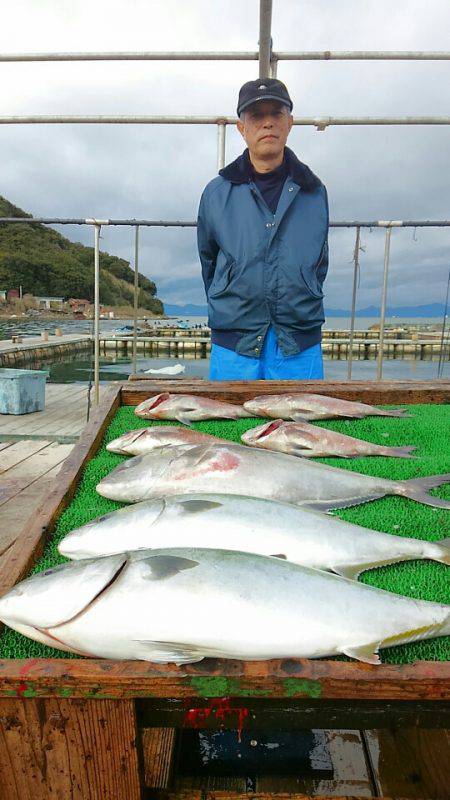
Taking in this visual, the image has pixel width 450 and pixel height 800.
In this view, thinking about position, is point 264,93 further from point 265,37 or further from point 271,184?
point 265,37

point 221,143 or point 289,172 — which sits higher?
point 221,143

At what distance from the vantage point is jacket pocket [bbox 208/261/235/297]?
395cm

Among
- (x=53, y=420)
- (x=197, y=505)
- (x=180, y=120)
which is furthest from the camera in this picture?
(x=53, y=420)

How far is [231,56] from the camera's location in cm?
458

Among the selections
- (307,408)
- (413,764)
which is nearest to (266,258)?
(307,408)

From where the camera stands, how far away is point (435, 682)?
3.79ft

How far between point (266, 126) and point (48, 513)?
3.12 meters

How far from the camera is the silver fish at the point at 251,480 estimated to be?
6.85 feet

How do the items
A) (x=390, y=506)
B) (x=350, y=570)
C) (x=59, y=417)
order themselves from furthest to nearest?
(x=59, y=417) → (x=390, y=506) → (x=350, y=570)

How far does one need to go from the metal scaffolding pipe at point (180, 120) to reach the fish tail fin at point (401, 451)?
12.6 feet

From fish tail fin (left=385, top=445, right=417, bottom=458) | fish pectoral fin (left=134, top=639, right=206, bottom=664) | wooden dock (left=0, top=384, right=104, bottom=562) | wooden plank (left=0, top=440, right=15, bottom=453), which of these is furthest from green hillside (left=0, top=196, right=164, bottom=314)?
fish pectoral fin (left=134, top=639, right=206, bottom=664)

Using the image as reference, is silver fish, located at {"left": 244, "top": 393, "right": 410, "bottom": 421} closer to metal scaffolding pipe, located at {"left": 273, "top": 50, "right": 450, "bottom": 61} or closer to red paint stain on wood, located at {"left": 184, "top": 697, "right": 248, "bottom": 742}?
red paint stain on wood, located at {"left": 184, "top": 697, "right": 248, "bottom": 742}

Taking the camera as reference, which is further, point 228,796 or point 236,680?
point 228,796

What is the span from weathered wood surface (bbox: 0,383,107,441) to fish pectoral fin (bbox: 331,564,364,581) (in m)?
6.51
